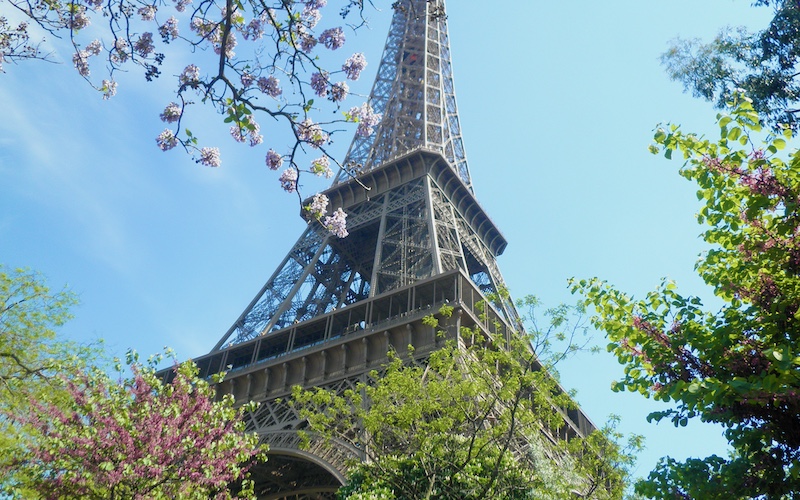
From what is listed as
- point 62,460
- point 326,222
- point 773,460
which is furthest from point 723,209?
point 62,460

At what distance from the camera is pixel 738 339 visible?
29.5 ft

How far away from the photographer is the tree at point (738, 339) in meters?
7.78

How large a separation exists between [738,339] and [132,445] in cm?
1176

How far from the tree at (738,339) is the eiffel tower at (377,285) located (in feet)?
21.6

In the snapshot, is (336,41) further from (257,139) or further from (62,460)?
(62,460)

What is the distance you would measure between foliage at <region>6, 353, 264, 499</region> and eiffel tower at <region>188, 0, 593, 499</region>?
559 cm

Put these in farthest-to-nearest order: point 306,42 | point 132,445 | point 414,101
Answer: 1. point 414,101
2. point 132,445
3. point 306,42

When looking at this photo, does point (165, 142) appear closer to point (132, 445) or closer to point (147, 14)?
point (147, 14)

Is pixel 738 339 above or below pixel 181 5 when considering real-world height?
below

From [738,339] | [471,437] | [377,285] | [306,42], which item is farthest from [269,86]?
[377,285]

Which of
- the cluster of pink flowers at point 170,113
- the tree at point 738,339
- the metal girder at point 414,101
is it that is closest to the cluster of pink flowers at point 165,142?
the cluster of pink flowers at point 170,113

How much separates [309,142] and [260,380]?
23.4m

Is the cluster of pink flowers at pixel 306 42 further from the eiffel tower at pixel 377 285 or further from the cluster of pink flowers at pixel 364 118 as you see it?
the eiffel tower at pixel 377 285

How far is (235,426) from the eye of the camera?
1530 centimetres
